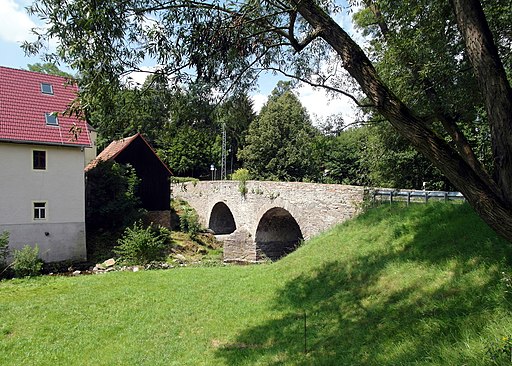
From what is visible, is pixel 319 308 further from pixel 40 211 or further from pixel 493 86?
pixel 40 211

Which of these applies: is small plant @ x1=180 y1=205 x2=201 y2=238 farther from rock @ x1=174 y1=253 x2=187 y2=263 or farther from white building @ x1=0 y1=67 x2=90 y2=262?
white building @ x1=0 y1=67 x2=90 y2=262

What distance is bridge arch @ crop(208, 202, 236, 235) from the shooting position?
24.5 m

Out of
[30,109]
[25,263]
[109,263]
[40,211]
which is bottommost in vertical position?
[109,263]

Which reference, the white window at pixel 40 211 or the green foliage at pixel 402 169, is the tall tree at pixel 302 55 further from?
the white window at pixel 40 211

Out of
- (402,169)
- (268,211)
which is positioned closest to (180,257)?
(268,211)

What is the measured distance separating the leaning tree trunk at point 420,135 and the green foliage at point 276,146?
26.3 meters

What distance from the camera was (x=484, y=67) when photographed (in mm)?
3172

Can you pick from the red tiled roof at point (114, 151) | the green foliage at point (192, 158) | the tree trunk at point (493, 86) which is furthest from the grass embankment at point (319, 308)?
the green foliage at point (192, 158)

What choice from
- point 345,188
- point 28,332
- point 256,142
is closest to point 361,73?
point 28,332

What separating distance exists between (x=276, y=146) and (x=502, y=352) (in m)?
29.0

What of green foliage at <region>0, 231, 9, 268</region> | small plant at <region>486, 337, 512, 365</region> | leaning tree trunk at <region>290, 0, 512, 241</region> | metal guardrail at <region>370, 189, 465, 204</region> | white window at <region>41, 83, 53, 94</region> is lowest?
green foliage at <region>0, 231, 9, 268</region>

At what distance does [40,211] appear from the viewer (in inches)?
603

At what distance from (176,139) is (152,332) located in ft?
12.0

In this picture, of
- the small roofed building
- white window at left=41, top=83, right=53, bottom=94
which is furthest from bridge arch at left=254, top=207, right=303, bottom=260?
white window at left=41, top=83, right=53, bottom=94
